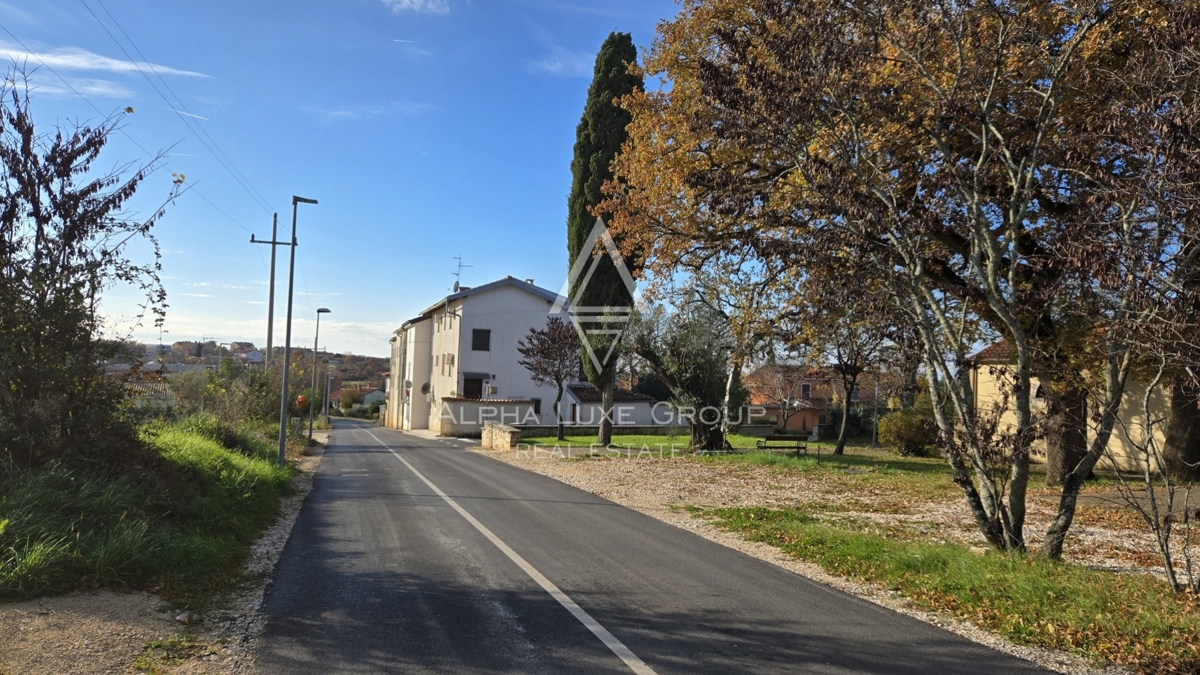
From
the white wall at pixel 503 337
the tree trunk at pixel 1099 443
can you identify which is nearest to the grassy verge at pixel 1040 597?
the tree trunk at pixel 1099 443

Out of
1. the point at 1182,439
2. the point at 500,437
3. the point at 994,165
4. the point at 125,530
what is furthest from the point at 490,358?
the point at 125,530

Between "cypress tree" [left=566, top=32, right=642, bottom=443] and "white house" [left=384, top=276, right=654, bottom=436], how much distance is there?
1488 cm

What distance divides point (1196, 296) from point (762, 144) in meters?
4.65

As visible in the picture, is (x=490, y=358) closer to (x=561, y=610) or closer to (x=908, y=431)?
(x=908, y=431)

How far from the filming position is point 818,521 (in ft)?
38.1

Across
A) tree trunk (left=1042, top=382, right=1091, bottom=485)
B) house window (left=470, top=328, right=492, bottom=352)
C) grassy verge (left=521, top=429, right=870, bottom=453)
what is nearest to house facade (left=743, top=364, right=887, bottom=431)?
grassy verge (left=521, top=429, right=870, bottom=453)

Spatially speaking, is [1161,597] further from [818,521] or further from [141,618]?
[141,618]

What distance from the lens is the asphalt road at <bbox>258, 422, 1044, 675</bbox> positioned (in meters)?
5.02

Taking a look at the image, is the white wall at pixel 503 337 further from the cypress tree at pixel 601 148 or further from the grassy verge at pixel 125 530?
the grassy verge at pixel 125 530

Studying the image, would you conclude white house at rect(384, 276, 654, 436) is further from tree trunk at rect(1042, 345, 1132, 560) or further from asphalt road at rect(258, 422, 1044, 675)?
tree trunk at rect(1042, 345, 1132, 560)

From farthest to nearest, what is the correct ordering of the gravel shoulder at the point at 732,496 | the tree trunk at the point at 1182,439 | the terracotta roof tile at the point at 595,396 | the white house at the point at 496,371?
1. the terracotta roof tile at the point at 595,396
2. the white house at the point at 496,371
3. the tree trunk at the point at 1182,439
4. the gravel shoulder at the point at 732,496

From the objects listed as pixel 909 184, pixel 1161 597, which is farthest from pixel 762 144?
pixel 1161 597

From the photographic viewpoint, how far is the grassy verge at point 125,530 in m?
6.07

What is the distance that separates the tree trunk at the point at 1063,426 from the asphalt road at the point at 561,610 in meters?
3.02
